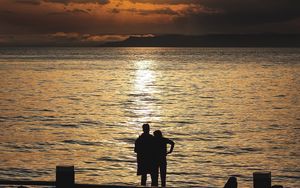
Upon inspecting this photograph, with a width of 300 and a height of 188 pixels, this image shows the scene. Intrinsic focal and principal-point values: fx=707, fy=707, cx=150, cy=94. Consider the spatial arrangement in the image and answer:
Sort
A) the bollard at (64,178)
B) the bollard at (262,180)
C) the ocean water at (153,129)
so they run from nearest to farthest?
the bollard at (262,180) → the bollard at (64,178) → the ocean water at (153,129)

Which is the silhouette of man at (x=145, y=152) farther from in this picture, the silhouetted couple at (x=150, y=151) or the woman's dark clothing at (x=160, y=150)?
the woman's dark clothing at (x=160, y=150)

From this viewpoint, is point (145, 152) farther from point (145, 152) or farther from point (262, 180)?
point (262, 180)

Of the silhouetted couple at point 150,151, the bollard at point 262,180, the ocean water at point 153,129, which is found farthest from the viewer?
the ocean water at point 153,129

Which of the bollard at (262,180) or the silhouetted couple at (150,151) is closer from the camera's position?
the bollard at (262,180)

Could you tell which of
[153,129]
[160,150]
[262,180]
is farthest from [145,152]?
[153,129]

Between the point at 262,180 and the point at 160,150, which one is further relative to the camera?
the point at 160,150

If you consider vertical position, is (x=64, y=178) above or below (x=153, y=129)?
above

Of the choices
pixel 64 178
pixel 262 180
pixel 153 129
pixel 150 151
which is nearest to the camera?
pixel 262 180

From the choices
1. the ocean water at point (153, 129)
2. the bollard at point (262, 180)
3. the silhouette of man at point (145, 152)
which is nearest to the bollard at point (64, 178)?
the bollard at point (262, 180)

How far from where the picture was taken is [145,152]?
1686cm

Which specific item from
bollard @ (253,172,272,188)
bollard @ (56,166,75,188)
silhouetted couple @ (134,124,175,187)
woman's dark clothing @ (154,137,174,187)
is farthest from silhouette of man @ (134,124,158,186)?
bollard @ (253,172,272,188)

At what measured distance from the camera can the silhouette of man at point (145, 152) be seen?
661 inches

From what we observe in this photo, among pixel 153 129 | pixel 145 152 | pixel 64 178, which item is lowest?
pixel 153 129

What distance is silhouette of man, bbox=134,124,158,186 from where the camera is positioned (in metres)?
16.8
